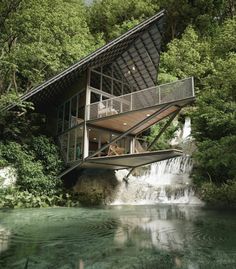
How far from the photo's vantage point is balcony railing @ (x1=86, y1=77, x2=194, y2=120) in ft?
40.3

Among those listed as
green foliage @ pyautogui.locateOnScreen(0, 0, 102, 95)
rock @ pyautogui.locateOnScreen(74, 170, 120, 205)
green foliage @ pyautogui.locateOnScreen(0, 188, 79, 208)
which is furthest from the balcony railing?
green foliage @ pyautogui.locateOnScreen(0, 0, 102, 95)

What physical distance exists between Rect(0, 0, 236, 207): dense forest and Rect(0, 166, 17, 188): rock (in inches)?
11.8

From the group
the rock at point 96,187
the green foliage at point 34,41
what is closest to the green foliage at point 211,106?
the rock at point 96,187

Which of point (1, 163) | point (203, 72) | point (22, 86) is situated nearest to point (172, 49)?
point (203, 72)

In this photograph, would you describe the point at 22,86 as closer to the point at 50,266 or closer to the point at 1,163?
the point at 1,163

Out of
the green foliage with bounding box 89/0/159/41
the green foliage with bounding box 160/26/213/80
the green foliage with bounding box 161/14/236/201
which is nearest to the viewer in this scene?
the green foliage with bounding box 161/14/236/201

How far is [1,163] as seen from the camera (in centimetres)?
1493

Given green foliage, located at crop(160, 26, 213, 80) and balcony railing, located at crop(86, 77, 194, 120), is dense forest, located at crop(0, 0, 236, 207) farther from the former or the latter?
balcony railing, located at crop(86, 77, 194, 120)

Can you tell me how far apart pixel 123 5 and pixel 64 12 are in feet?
43.6

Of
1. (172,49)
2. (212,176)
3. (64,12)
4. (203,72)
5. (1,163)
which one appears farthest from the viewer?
(172,49)

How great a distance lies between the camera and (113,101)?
A: 51.0 feet

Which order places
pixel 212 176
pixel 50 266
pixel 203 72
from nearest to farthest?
pixel 50 266 < pixel 212 176 < pixel 203 72

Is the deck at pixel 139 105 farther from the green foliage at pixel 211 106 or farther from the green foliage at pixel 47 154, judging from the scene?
the green foliage at pixel 47 154

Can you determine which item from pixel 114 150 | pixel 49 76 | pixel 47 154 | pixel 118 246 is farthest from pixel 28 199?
pixel 49 76
